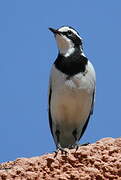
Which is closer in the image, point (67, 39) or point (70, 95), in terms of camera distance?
point (70, 95)

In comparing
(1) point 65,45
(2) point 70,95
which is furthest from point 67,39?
(2) point 70,95

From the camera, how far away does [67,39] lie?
20.5 feet

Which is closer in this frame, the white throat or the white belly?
the white belly

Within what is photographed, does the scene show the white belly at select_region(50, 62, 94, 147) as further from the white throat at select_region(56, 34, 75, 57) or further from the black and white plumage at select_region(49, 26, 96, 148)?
the white throat at select_region(56, 34, 75, 57)

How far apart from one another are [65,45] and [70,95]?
2.46ft

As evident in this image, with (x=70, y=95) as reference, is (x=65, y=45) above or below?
above

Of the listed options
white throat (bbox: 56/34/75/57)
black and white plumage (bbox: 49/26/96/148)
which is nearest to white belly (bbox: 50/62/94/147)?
black and white plumage (bbox: 49/26/96/148)

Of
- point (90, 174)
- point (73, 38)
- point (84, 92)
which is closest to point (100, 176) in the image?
point (90, 174)

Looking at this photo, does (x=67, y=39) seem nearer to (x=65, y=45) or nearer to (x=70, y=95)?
(x=65, y=45)

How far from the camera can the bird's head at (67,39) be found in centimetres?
616

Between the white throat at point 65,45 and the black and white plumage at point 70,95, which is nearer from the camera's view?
the black and white plumage at point 70,95

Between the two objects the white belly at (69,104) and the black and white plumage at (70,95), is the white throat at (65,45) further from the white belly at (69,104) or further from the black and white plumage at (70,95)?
the white belly at (69,104)

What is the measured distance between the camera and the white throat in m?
6.09

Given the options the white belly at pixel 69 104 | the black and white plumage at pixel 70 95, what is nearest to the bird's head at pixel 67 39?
the black and white plumage at pixel 70 95
